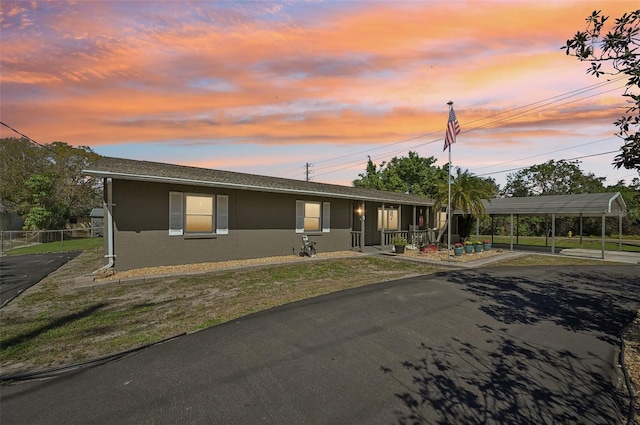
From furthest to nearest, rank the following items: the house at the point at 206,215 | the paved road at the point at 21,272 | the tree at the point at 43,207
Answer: the tree at the point at 43,207 → the house at the point at 206,215 → the paved road at the point at 21,272

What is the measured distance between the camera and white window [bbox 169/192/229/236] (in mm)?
11102

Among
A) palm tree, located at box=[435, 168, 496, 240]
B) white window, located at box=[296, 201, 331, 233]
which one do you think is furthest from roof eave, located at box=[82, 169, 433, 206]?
palm tree, located at box=[435, 168, 496, 240]

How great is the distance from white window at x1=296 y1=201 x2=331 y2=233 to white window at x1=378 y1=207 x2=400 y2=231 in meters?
4.66

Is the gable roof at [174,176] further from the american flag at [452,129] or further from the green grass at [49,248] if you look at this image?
the green grass at [49,248]

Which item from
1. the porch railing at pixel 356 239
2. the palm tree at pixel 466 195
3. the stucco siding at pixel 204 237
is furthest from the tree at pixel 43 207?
the palm tree at pixel 466 195

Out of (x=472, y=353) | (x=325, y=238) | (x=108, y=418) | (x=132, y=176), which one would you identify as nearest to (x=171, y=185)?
(x=132, y=176)

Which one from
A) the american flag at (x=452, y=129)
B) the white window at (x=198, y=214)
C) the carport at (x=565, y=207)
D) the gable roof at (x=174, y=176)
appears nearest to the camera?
the gable roof at (x=174, y=176)

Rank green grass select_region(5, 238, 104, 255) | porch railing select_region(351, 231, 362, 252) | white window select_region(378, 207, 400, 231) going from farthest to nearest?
white window select_region(378, 207, 400, 231) < green grass select_region(5, 238, 104, 255) < porch railing select_region(351, 231, 362, 252)

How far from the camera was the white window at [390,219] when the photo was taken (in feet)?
63.2

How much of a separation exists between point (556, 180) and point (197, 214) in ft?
166

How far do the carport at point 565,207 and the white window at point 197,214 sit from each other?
17.4 meters

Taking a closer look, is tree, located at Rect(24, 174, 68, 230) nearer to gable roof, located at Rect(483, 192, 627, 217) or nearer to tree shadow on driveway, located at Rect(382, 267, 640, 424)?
tree shadow on driveway, located at Rect(382, 267, 640, 424)

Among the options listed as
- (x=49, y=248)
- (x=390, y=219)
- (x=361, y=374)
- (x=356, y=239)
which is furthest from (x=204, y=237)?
(x=49, y=248)

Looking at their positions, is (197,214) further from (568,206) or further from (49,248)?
(568,206)
